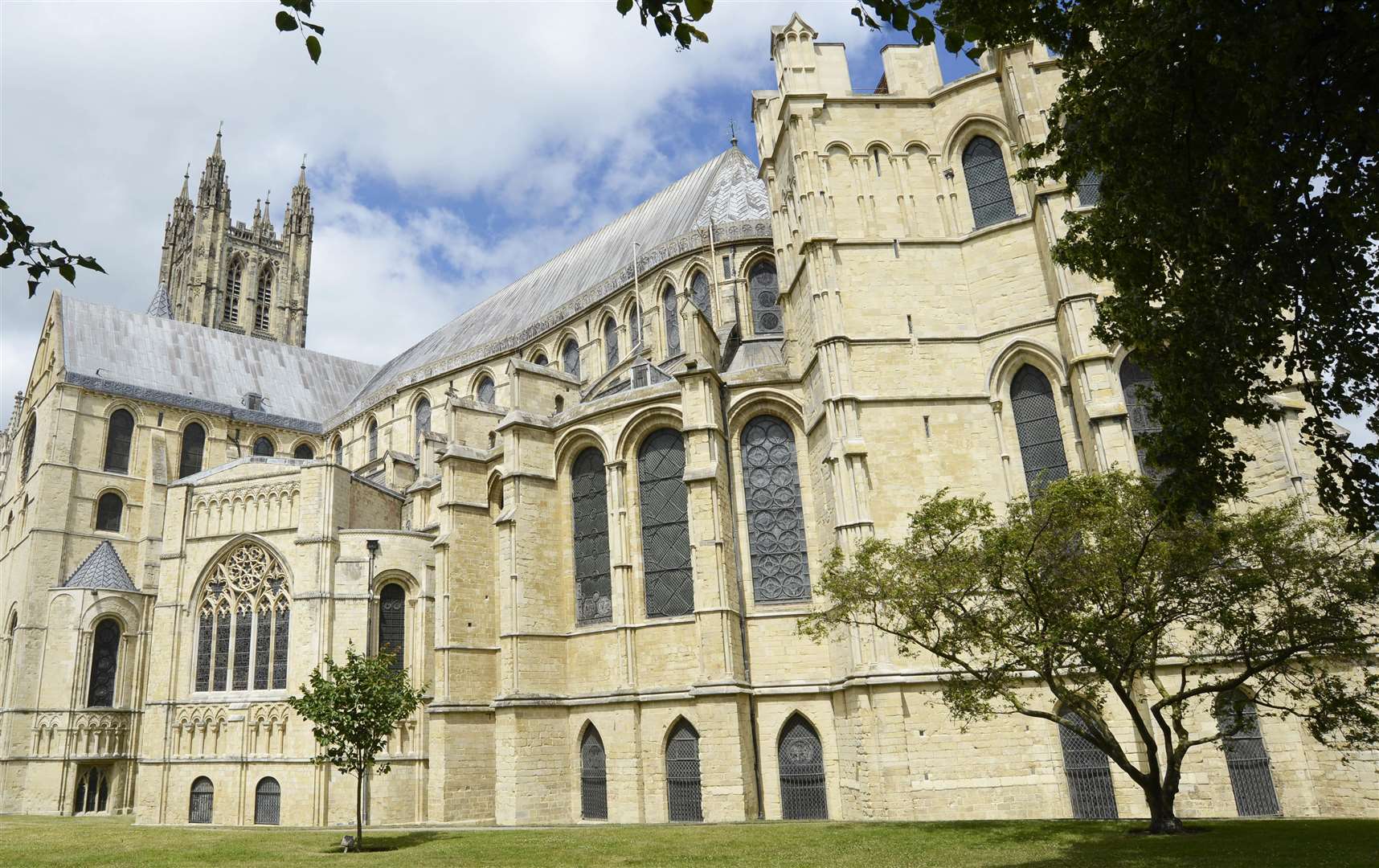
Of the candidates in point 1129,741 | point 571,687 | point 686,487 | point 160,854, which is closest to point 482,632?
point 571,687

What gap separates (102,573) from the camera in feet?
105

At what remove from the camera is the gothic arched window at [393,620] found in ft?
82.7

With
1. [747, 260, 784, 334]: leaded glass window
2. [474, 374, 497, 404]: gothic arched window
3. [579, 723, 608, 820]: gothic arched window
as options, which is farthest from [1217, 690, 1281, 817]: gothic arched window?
[474, 374, 497, 404]: gothic arched window

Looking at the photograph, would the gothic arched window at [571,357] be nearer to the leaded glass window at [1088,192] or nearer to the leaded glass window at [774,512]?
the leaded glass window at [774,512]

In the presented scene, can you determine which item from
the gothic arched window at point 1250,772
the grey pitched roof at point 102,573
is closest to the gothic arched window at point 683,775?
the gothic arched window at point 1250,772

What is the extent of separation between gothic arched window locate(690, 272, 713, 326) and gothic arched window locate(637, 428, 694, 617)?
236 inches

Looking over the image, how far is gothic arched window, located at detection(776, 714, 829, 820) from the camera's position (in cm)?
1828

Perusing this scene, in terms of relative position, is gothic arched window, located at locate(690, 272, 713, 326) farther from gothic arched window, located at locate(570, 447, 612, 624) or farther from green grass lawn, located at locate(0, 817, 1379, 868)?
green grass lawn, located at locate(0, 817, 1379, 868)

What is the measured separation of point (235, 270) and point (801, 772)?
51286 millimetres

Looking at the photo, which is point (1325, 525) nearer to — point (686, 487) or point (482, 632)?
point (686, 487)

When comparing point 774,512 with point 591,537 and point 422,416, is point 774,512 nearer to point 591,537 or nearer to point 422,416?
point 591,537

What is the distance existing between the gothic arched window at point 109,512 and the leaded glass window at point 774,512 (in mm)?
26719

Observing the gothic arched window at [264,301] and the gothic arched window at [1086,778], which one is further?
the gothic arched window at [264,301]

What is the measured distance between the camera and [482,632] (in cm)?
2333
